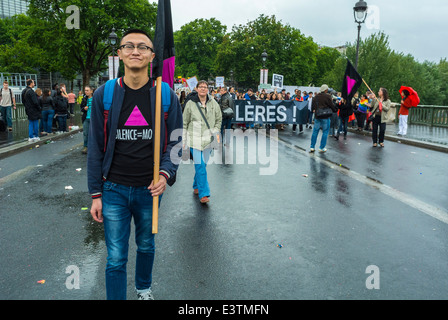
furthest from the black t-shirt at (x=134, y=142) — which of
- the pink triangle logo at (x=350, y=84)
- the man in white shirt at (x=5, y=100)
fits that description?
the man in white shirt at (x=5, y=100)

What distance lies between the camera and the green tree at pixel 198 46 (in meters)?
72.6

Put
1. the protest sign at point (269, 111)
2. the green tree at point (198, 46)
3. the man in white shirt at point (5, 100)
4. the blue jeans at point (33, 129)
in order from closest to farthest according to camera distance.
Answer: the blue jeans at point (33, 129)
the man in white shirt at point (5, 100)
the protest sign at point (269, 111)
the green tree at point (198, 46)

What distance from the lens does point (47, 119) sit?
49.5ft

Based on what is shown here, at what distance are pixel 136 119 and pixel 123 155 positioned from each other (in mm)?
275

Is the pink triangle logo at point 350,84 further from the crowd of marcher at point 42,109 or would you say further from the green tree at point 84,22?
the green tree at point 84,22

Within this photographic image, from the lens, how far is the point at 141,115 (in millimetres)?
2787

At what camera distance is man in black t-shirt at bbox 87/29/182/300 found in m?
2.75

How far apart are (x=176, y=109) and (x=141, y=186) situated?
0.63 m

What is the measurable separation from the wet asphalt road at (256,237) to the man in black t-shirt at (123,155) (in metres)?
0.76

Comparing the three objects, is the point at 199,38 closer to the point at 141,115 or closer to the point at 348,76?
the point at 348,76

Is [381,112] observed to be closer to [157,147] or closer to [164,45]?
[164,45]

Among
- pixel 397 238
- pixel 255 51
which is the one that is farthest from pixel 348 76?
pixel 255 51

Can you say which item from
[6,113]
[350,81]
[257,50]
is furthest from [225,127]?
[257,50]

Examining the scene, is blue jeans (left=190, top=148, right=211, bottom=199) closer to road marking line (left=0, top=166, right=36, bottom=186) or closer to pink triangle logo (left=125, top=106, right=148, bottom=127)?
pink triangle logo (left=125, top=106, right=148, bottom=127)
